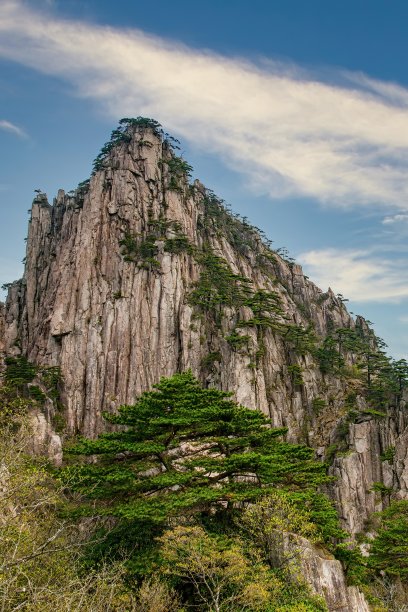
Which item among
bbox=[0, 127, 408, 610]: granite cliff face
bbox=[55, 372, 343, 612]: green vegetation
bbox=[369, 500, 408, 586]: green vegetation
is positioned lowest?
bbox=[369, 500, 408, 586]: green vegetation

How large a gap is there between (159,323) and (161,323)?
294 mm

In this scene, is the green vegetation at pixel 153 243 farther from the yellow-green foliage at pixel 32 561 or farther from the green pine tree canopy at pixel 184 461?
the yellow-green foliage at pixel 32 561

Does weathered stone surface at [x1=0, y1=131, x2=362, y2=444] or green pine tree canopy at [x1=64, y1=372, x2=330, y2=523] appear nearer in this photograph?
green pine tree canopy at [x1=64, y1=372, x2=330, y2=523]

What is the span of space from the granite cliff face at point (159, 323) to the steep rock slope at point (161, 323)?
0.63 ft

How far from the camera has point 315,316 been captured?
104062 millimetres

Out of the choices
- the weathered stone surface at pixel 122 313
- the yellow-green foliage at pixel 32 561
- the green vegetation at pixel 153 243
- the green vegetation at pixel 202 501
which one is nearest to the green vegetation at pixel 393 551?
the green vegetation at pixel 202 501

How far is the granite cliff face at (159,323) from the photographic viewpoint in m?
66.6

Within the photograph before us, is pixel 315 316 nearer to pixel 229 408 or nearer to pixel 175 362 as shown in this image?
pixel 175 362

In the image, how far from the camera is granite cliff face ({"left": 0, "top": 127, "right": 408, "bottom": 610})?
66625mm

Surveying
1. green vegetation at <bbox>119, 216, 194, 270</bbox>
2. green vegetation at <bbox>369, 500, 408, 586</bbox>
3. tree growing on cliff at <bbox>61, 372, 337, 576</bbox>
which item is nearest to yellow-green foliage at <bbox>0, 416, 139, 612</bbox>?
tree growing on cliff at <bbox>61, 372, 337, 576</bbox>

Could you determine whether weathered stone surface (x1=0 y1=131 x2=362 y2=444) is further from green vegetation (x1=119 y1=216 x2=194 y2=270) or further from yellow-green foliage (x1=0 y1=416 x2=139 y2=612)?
yellow-green foliage (x1=0 y1=416 x2=139 y2=612)

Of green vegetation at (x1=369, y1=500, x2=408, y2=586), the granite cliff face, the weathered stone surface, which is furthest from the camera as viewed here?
the weathered stone surface

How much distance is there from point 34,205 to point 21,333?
26311 millimetres

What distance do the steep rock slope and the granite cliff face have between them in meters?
0.19
